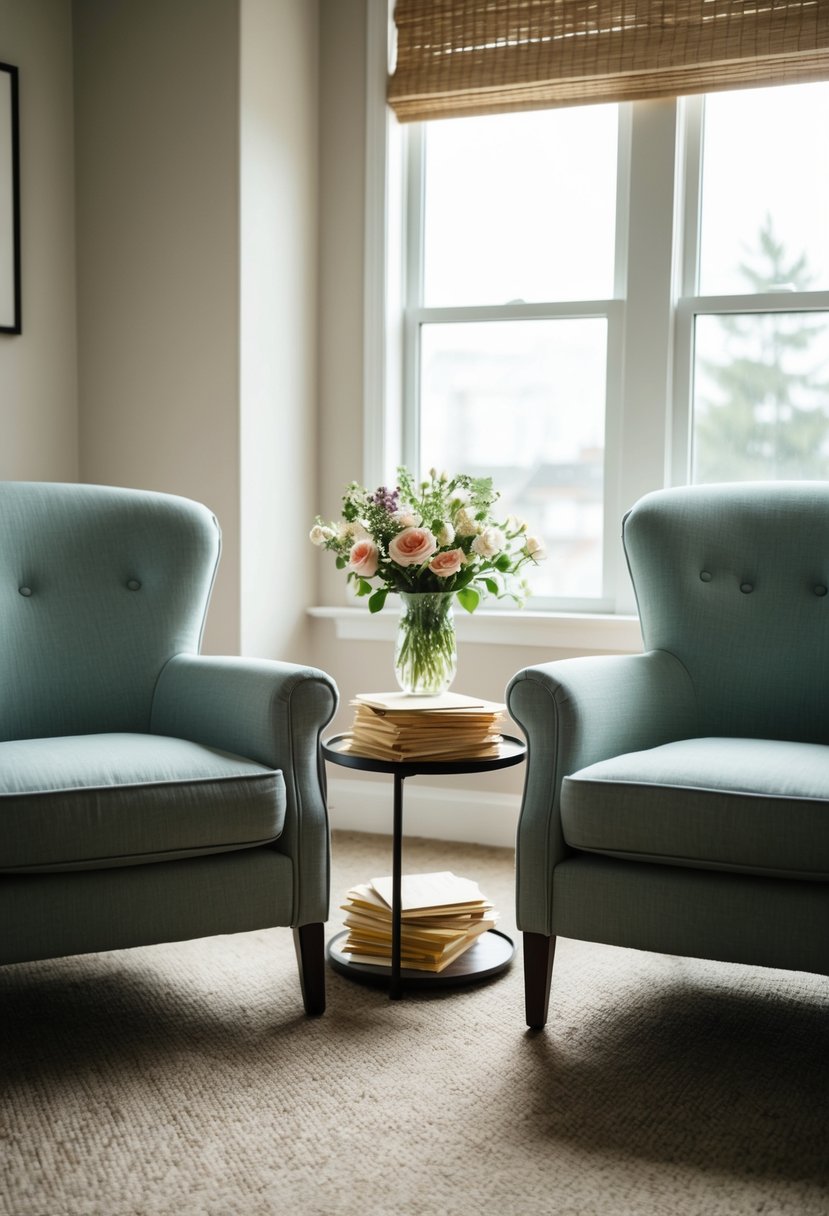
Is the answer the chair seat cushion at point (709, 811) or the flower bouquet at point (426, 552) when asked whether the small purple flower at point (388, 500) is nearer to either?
the flower bouquet at point (426, 552)

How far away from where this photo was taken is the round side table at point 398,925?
223cm

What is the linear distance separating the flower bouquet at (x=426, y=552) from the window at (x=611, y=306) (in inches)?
39.2

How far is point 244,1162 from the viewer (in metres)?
1.66

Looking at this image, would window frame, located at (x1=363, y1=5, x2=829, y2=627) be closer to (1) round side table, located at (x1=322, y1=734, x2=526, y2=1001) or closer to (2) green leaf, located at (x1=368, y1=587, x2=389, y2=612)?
(2) green leaf, located at (x1=368, y1=587, x2=389, y2=612)

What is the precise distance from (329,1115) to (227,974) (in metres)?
0.62

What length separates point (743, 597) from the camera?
2502mm

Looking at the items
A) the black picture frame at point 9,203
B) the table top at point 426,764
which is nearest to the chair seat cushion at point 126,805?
the table top at point 426,764

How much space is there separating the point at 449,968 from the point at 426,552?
0.83 m

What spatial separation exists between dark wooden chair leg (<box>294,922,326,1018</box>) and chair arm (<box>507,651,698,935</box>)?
0.38 m

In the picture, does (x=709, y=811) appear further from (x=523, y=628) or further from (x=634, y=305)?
(x=634, y=305)

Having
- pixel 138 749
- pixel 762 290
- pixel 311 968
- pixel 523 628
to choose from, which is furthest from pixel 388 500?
pixel 762 290

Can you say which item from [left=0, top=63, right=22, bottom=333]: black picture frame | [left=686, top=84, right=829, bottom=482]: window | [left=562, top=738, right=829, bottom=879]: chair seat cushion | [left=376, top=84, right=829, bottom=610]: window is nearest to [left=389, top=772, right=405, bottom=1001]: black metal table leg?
[left=562, top=738, right=829, bottom=879]: chair seat cushion

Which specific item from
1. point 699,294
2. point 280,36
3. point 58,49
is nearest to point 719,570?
point 699,294

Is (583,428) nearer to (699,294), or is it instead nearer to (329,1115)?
(699,294)
